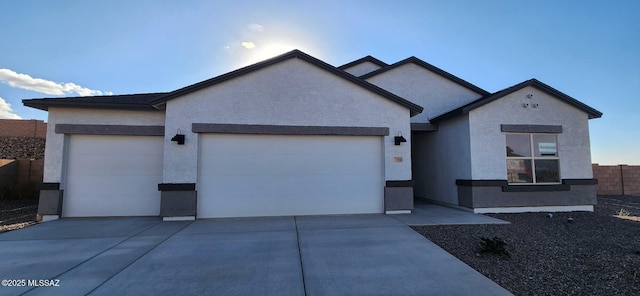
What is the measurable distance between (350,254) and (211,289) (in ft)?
7.60

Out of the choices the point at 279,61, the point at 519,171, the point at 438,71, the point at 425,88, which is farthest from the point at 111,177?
the point at 519,171

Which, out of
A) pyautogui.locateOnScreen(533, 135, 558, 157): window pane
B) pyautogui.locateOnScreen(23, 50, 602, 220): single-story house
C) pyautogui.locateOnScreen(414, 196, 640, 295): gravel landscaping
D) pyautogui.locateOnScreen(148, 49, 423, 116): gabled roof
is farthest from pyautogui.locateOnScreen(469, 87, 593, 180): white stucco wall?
pyautogui.locateOnScreen(148, 49, 423, 116): gabled roof

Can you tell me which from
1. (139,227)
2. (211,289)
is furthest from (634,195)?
(139,227)

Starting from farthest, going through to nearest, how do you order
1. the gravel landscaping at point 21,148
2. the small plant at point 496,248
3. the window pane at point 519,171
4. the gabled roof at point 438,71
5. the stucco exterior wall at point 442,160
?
the gravel landscaping at point 21,148, the gabled roof at point 438,71, the stucco exterior wall at point 442,160, the window pane at point 519,171, the small plant at point 496,248

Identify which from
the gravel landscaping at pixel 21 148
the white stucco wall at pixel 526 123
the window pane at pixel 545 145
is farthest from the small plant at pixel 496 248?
the gravel landscaping at pixel 21 148

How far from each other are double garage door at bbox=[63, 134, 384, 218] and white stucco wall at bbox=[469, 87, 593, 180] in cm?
339

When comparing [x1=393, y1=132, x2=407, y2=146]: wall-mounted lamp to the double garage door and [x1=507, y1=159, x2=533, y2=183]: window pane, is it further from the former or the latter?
[x1=507, y1=159, x2=533, y2=183]: window pane

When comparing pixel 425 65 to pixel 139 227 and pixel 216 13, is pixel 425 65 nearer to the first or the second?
pixel 216 13

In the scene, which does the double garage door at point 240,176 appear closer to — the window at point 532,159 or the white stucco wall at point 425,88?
the white stucco wall at point 425,88

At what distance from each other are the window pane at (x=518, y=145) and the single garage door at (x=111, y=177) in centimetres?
1098

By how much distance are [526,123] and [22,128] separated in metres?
29.6

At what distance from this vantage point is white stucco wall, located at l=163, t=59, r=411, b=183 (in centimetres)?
798

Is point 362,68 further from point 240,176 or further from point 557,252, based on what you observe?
point 557,252

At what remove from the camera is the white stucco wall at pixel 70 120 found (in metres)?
8.12
